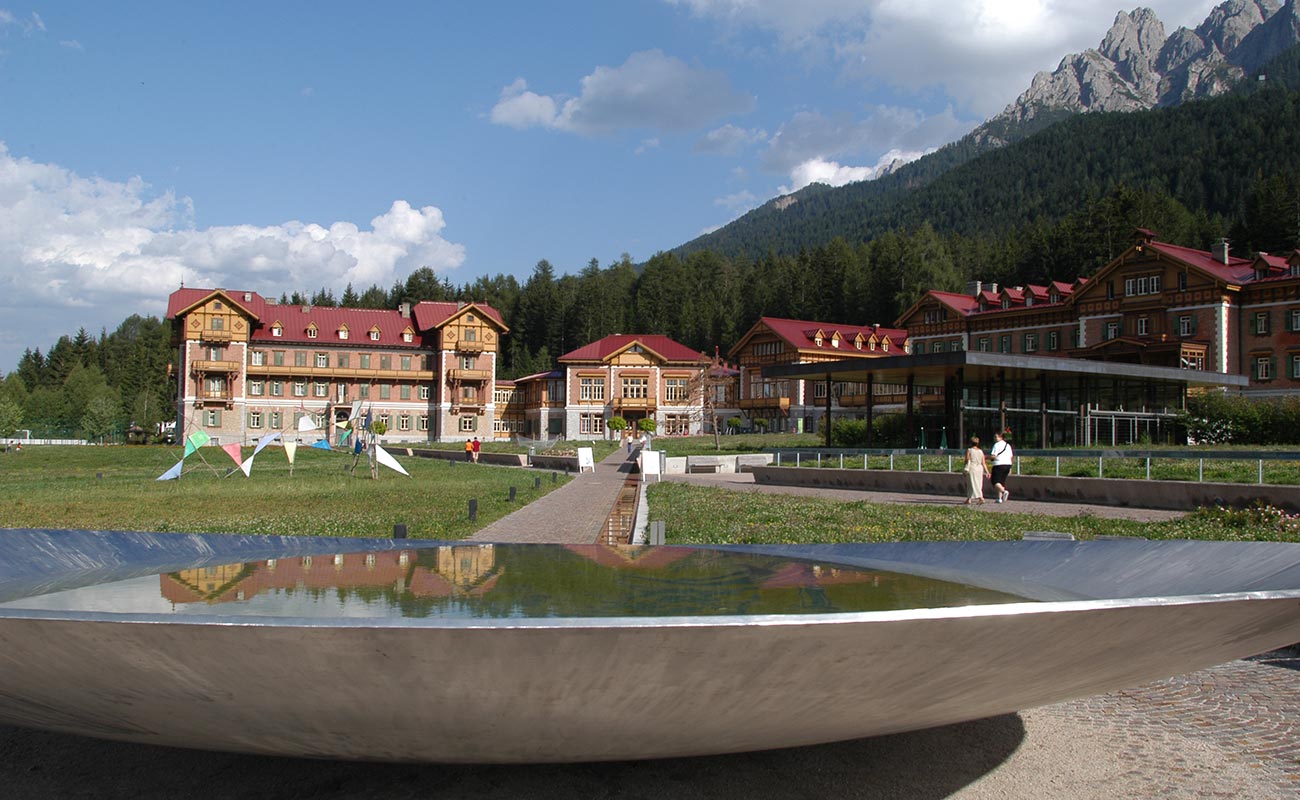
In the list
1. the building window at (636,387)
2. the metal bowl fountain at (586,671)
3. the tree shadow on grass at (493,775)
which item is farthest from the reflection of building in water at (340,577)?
the building window at (636,387)

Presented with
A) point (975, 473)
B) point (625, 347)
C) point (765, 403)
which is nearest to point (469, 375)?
point (625, 347)

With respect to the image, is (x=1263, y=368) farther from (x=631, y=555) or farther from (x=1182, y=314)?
(x=631, y=555)

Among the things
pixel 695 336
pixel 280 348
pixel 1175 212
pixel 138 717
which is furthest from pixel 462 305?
pixel 138 717

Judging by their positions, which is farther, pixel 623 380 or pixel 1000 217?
pixel 1000 217

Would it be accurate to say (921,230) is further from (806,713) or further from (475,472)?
(806,713)

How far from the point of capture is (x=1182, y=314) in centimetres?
5212

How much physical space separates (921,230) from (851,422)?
182 ft

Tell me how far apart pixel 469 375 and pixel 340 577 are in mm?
72787

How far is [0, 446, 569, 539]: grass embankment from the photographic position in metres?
14.7

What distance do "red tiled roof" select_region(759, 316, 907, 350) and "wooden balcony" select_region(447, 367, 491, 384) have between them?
81.4 ft

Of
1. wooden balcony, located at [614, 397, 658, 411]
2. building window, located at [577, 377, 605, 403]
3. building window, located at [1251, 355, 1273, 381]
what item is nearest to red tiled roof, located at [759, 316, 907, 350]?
wooden balcony, located at [614, 397, 658, 411]

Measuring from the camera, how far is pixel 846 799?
13.5 ft

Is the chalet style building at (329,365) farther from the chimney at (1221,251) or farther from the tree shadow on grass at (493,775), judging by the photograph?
the tree shadow on grass at (493,775)

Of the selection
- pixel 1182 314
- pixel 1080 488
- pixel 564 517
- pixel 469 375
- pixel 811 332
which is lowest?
pixel 564 517
